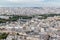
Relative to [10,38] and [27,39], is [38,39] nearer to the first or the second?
[27,39]

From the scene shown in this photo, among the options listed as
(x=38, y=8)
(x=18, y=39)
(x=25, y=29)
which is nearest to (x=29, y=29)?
(x=25, y=29)

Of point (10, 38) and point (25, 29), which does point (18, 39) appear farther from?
point (25, 29)

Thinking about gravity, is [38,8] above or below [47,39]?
below

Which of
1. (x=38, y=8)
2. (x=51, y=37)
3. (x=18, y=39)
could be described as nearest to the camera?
(x=18, y=39)

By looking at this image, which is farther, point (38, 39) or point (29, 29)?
point (29, 29)

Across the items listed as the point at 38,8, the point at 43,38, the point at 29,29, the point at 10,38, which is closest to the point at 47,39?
the point at 43,38

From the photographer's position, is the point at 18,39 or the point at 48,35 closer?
the point at 18,39

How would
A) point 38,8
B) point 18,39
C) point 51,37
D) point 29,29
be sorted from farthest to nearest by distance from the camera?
point 38,8, point 29,29, point 51,37, point 18,39

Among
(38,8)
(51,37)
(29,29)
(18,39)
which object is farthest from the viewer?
(38,8)

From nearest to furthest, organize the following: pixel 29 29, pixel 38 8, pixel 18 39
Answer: pixel 18 39 → pixel 29 29 → pixel 38 8
